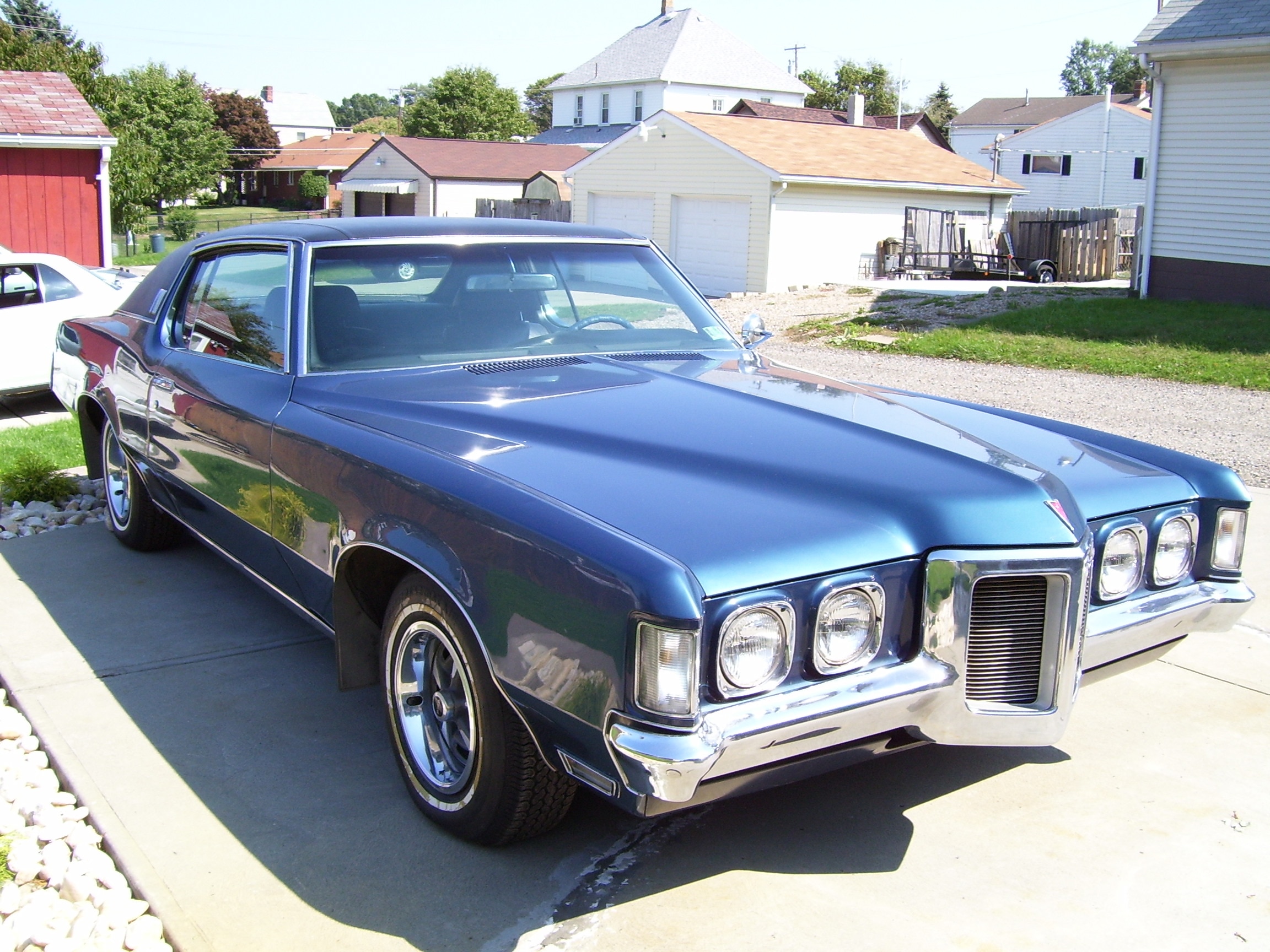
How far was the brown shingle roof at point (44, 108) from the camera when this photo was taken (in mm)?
18656

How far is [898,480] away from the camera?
298 cm

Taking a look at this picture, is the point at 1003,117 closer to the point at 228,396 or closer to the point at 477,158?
the point at 477,158

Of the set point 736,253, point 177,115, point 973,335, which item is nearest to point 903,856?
point 973,335

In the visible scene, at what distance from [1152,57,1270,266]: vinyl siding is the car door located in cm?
1630

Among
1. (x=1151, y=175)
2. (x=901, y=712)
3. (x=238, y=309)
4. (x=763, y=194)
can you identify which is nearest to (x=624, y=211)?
(x=763, y=194)

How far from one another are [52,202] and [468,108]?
47.4 meters

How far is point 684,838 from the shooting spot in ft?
10.8

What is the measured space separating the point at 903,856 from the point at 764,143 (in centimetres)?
2451

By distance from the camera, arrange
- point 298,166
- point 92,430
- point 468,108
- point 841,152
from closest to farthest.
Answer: point 92,430, point 841,152, point 468,108, point 298,166

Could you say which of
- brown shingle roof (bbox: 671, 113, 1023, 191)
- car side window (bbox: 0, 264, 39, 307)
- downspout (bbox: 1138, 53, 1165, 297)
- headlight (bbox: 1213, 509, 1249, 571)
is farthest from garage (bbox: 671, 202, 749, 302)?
headlight (bbox: 1213, 509, 1249, 571)

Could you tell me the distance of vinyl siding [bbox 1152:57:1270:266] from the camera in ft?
56.0

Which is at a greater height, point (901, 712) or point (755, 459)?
point (755, 459)

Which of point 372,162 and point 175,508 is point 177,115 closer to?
point 372,162

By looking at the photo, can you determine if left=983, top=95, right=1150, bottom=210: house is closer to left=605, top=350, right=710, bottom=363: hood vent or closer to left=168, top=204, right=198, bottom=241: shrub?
left=168, top=204, right=198, bottom=241: shrub
